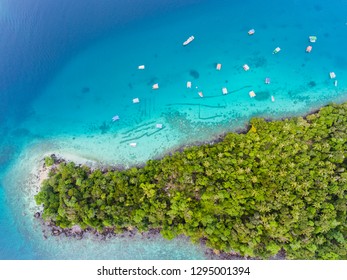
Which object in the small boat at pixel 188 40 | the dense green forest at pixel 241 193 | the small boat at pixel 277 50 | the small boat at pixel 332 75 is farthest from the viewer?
the small boat at pixel 188 40

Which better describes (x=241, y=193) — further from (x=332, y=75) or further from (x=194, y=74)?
(x=332, y=75)

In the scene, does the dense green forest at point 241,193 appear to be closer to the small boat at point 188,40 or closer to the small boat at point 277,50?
the small boat at point 277,50

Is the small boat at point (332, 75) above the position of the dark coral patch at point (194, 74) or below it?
below

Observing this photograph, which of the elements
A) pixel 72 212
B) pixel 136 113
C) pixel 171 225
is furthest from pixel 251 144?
pixel 72 212

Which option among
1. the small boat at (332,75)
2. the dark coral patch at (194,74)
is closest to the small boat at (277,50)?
the small boat at (332,75)

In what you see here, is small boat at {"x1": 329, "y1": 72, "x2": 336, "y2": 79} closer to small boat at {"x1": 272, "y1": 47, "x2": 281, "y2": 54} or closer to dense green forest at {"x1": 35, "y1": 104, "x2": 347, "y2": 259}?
dense green forest at {"x1": 35, "y1": 104, "x2": 347, "y2": 259}

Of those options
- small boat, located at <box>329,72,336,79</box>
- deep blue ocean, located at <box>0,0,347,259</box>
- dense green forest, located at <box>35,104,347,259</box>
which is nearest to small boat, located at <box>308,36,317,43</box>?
deep blue ocean, located at <box>0,0,347,259</box>
